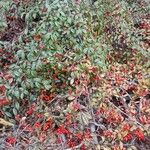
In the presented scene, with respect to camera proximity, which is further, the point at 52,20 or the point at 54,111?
the point at 52,20

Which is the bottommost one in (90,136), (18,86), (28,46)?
(90,136)

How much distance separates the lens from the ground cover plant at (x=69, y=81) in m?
3.43

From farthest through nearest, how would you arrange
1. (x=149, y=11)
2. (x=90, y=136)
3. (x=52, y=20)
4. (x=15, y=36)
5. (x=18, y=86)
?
(x=149, y=11)
(x=15, y=36)
(x=52, y=20)
(x=18, y=86)
(x=90, y=136)

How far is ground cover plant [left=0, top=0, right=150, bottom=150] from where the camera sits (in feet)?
11.3

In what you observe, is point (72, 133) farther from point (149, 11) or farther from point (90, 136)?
point (149, 11)

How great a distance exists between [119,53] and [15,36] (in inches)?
46.6

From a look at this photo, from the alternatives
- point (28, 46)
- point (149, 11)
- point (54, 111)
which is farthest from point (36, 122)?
point (149, 11)

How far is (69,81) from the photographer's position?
12.1ft

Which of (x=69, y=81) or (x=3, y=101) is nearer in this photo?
(x=3, y=101)

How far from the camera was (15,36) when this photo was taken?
4.23m

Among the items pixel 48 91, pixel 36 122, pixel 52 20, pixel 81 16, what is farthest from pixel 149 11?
pixel 36 122

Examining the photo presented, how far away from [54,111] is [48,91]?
0.25 meters

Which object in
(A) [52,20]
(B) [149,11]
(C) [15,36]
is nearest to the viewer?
(A) [52,20]

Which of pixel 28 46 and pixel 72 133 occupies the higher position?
pixel 28 46
